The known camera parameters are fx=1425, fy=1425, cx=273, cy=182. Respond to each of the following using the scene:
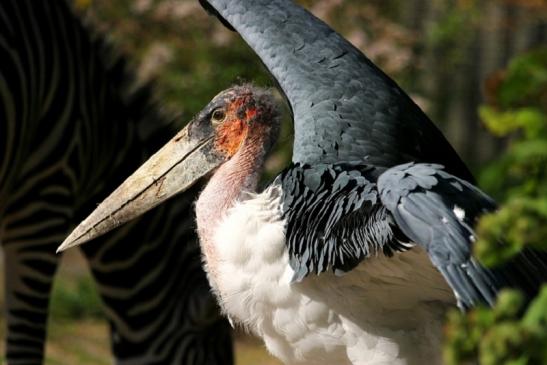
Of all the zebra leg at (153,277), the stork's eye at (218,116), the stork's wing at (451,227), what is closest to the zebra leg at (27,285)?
the zebra leg at (153,277)

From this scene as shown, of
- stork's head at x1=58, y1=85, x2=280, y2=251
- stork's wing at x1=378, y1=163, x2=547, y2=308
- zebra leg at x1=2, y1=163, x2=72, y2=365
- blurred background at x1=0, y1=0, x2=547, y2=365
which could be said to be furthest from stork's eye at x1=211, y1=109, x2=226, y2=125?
blurred background at x1=0, y1=0, x2=547, y2=365

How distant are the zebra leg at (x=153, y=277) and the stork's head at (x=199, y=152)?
154 cm

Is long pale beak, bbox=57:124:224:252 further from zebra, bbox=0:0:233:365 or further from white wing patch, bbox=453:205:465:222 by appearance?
white wing patch, bbox=453:205:465:222

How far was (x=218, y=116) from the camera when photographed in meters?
4.80

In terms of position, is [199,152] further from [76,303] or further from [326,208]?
[76,303]

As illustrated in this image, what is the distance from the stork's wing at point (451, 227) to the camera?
3295 mm

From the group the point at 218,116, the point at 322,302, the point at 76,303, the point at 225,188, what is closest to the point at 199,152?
the point at 218,116

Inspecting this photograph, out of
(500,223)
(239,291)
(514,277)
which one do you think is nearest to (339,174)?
(239,291)

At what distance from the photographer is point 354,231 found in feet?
12.4

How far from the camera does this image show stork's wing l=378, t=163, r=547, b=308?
10.8 ft

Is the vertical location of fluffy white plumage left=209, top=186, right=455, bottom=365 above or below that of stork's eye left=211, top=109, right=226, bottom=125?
below

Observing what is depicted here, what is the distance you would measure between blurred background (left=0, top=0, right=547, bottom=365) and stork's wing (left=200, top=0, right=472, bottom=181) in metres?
1.45

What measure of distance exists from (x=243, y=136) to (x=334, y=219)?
962mm

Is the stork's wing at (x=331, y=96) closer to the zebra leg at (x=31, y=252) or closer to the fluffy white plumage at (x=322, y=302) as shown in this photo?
the fluffy white plumage at (x=322, y=302)
